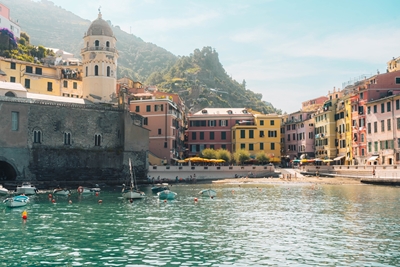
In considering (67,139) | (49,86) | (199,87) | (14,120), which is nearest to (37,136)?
(14,120)

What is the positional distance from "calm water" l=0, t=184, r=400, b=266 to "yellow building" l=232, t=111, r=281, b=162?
4602cm

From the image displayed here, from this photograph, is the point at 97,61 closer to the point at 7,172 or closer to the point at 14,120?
Answer: the point at 14,120

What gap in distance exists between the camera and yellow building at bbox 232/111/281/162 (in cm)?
9300

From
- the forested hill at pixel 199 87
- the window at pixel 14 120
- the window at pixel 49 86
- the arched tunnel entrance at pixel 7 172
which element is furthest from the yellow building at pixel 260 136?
the forested hill at pixel 199 87

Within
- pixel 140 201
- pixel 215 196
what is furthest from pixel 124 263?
pixel 215 196

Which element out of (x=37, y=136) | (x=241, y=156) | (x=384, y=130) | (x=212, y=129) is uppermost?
(x=212, y=129)

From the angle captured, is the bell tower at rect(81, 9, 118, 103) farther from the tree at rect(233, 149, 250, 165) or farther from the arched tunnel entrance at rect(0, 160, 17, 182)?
the tree at rect(233, 149, 250, 165)

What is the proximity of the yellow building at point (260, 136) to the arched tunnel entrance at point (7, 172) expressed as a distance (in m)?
43.9

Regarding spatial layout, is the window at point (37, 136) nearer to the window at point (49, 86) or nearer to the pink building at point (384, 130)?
the window at point (49, 86)

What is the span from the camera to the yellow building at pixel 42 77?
257 feet

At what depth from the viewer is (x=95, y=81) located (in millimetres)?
77625

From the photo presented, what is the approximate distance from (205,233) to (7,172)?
45836 mm

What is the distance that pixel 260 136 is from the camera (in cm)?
9344

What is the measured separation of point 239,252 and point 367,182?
4907cm
